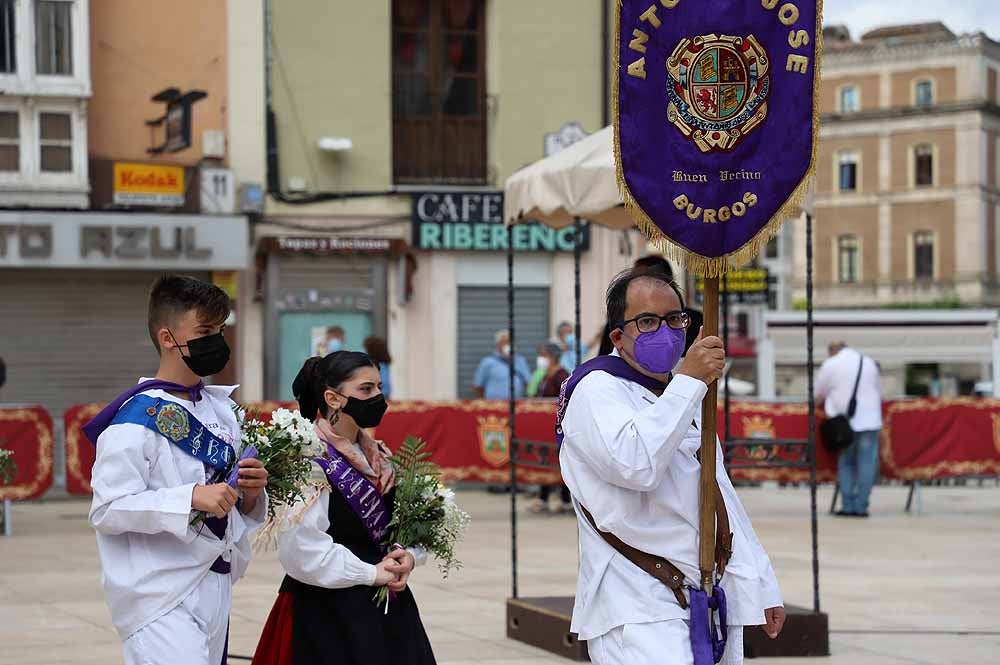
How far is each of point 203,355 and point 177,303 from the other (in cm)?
20

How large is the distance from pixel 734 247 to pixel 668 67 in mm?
644

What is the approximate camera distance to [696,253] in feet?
18.8

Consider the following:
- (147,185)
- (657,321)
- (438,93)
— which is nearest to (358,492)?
(657,321)

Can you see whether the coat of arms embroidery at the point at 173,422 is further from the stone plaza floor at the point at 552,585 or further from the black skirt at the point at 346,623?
the stone plaza floor at the point at 552,585

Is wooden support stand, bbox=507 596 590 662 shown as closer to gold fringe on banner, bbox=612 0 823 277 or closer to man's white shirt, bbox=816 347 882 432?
gold fringe on banner, bbox=612 0 823 277

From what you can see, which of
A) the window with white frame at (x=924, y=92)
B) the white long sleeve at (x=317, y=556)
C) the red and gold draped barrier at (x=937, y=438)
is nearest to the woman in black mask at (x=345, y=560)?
the white long sleeve at (x=317, y=556)

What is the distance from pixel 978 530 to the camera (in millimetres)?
17109

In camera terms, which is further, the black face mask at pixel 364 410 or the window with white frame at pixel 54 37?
the window with white frame at pixel 54 37

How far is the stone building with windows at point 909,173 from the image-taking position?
84500 mm

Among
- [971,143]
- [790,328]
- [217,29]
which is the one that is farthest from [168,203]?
[971,143]

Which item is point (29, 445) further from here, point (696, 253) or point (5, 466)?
point (696, 253)

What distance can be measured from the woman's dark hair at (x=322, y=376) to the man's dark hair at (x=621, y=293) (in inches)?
54.2

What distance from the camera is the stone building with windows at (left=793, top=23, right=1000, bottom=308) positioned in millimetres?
84500

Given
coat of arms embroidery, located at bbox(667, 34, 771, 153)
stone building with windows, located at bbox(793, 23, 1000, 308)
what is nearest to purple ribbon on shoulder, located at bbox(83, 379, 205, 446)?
coat of arms embroidery, located at bbox(667, 34, 771, 153)
